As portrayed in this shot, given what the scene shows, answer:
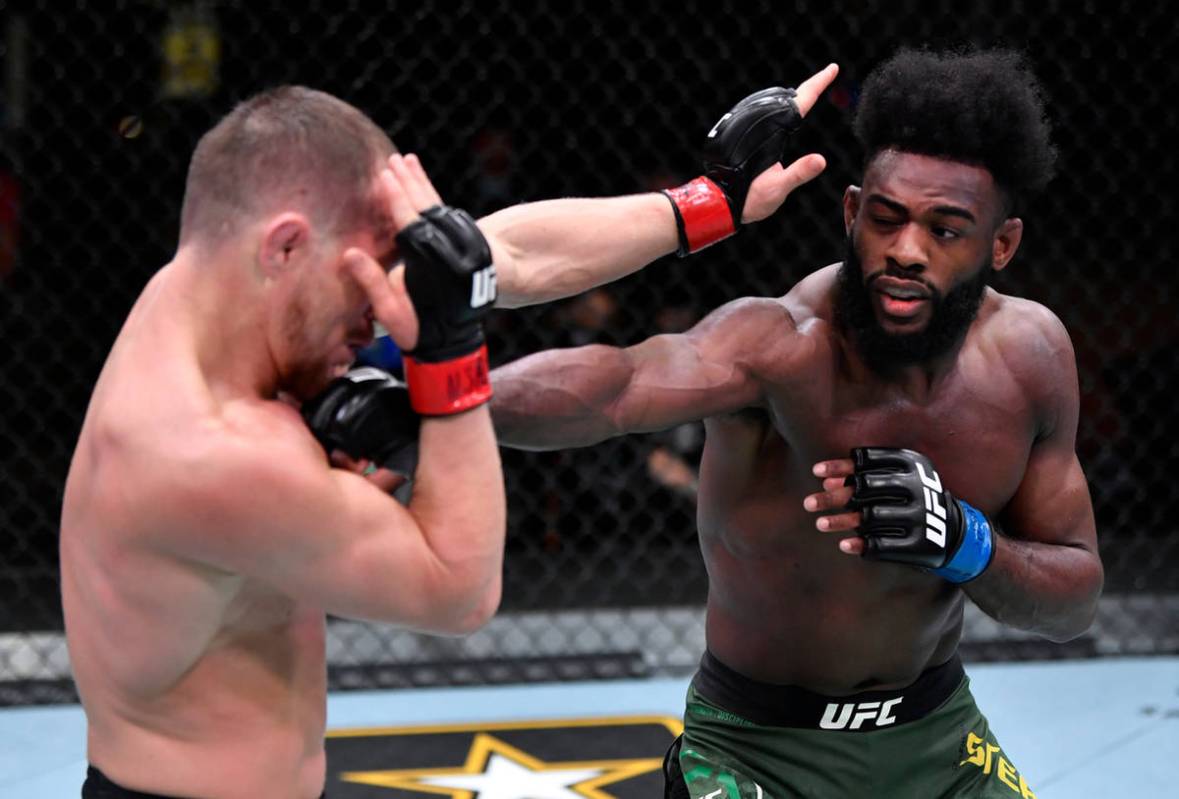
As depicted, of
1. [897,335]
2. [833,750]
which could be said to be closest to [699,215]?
[897,335]

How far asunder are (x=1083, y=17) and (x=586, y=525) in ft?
7.18

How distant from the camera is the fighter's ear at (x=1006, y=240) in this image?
72.2 inches

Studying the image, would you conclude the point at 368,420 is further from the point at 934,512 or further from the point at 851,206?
the point at 851,206

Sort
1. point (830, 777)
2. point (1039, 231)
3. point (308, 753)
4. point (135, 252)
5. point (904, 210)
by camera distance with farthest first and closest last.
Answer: point (1039, 231), point (135, 252), point (830, 777), point (904, 210), point (308, 753)

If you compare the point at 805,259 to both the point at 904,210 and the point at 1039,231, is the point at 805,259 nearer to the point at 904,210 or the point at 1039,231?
the point at 1039,231

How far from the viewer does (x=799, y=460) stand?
1820mm

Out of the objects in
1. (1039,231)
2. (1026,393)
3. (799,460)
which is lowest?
(1039,231)

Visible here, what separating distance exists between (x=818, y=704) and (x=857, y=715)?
0.06 metres

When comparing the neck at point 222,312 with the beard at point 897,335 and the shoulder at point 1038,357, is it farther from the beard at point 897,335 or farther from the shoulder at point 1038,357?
the shoulder at point 1038,357

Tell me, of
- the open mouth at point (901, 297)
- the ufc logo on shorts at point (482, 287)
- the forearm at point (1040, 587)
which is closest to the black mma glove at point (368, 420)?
the ufc logo on shorts at point (482, 287)

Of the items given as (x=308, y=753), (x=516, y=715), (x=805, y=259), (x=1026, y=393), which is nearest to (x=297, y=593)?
(x=308, y=753)

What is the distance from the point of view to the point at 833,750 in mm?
1875

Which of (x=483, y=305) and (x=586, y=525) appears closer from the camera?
(x=483, y=305)

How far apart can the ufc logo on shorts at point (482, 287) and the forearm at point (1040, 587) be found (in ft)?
2.72
